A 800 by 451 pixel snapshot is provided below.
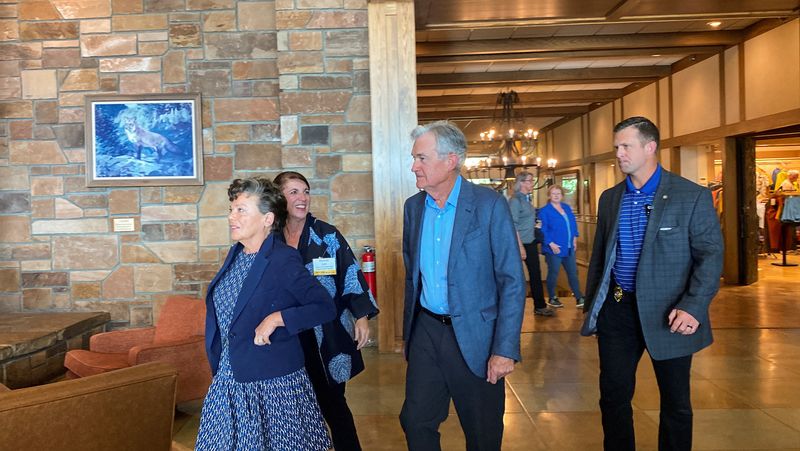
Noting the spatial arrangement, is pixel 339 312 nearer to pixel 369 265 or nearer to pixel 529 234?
pixel 369 265

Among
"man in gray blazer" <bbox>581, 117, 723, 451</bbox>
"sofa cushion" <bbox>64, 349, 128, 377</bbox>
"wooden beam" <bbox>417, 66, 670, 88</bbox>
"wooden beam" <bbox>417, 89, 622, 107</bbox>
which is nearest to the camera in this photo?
"man in gray blazer" <bbox>581, 117, 723, 451</bbox>

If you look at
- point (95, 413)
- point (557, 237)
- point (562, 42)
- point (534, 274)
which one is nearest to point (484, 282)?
point (95, 413)

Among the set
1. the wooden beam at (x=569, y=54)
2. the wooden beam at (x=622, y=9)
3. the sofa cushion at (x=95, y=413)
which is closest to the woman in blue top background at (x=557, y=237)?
the wooden beam at (x=622, y=9)

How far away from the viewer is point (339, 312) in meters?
3.00

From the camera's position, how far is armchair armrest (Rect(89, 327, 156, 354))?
14.7ft

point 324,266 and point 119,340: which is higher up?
point 324,266

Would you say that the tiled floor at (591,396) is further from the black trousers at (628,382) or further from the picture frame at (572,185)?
the picture frame at (572,185)

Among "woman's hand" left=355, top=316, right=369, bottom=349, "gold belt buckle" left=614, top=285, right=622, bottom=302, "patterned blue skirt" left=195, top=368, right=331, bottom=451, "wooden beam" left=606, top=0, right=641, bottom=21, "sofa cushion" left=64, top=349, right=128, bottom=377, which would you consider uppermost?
"wooden beam" left=606, top=0, right=641, bottom=21

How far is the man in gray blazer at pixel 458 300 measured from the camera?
2.31 m

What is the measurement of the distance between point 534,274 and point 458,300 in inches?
200

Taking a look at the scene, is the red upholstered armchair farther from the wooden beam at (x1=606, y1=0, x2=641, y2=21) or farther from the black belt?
the wooden beam at (x1=606, y1=0, x2=641, y2=21)

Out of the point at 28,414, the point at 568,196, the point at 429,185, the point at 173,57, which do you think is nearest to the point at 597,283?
the point at 429,185

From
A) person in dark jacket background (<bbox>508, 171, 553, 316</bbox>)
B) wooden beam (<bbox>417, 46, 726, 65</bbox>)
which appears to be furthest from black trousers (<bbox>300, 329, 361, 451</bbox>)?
wooden beam (<bbox>417, 46, 726, 65</bbox>)

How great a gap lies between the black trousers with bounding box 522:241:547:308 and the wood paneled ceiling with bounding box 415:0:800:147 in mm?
2463
